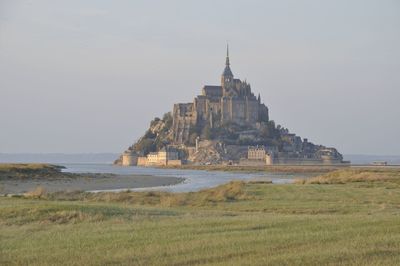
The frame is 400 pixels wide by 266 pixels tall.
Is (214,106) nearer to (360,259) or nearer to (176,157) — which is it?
(176,157)

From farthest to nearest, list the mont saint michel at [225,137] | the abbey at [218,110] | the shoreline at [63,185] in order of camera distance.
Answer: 1. the abbey at [218,110]
2. the mont saint michel at [225,137]
3. the shoreline at [63,185]

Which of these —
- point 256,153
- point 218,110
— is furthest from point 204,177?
point 218,110

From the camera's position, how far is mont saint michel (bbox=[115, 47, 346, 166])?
17188 cm

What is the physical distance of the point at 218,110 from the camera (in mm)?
180750

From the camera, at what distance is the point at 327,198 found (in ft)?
99.2

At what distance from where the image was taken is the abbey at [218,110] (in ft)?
592

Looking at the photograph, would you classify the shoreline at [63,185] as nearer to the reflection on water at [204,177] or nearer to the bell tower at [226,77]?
the reflection on water at [204,177]

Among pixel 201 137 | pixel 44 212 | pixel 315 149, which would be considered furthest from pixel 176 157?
pixel 44 212

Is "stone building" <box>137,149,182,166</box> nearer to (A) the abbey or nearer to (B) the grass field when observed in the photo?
(A) the abbey

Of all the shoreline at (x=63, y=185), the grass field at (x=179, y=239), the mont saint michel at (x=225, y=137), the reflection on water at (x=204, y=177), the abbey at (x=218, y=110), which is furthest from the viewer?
Answer: the abbey at (x=218, y=110)

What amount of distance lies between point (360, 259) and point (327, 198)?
1970 centimetres

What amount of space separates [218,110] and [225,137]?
892 cm

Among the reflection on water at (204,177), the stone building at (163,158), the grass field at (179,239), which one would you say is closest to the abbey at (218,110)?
the stone building at (163,158)

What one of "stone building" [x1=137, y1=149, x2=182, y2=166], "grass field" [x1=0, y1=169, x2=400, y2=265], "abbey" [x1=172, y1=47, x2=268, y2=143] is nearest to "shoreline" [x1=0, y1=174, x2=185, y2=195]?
"grass field" [x1=0, y1=169, x2=400, y2=265]
